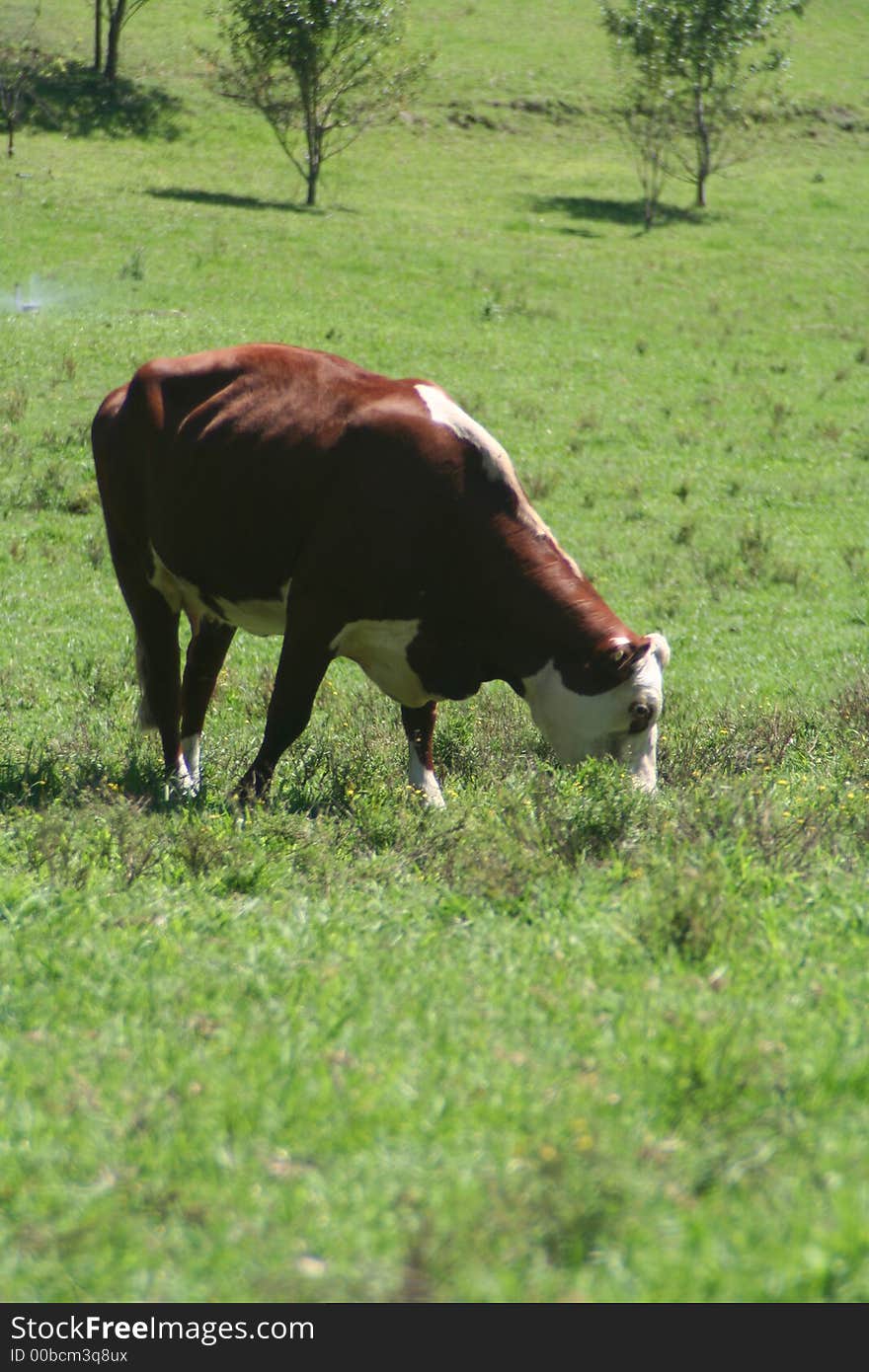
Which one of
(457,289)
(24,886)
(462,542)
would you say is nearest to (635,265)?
(457,289)

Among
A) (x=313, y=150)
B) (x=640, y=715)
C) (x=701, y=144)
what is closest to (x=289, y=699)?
(x=640, y=715)

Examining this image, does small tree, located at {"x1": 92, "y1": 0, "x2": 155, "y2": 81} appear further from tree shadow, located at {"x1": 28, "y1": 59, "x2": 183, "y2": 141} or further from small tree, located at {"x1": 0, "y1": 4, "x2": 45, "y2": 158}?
small tree, located at {"x1": 0, "y1": 4, "x2": 45, "y2": 158}

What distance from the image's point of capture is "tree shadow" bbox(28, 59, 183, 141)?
153 feet

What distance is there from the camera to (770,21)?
4934 cm

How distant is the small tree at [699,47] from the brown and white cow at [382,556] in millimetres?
43357

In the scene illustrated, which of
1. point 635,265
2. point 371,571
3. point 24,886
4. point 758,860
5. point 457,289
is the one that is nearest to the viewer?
point 24,886

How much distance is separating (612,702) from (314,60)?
39890 mm

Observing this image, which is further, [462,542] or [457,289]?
[457,289]

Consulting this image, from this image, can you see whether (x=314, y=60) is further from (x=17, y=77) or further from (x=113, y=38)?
(x=17, y=77)

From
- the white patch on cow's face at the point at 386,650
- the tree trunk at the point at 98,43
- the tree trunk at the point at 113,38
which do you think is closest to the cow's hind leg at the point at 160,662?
the white patch on cow's face at the point at 386,650

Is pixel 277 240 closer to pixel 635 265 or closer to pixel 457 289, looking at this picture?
pixel 457 289

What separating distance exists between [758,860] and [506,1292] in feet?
10.4

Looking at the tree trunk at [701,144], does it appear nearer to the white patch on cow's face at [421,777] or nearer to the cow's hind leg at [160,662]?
the cow's hind leg at [160,662]

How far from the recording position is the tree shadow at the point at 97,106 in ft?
153
